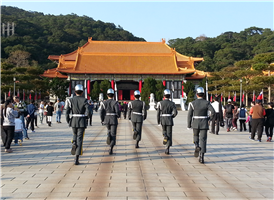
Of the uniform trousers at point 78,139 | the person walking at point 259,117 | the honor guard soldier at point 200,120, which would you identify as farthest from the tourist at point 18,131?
the person walking at point 259,117

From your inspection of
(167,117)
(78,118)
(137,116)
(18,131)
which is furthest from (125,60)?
(78,118)

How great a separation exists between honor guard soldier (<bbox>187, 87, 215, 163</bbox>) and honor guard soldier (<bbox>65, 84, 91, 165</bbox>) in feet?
7.93

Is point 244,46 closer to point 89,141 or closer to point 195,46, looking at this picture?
point 195,46

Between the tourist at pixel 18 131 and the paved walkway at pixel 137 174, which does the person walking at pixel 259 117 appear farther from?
the tourist at pixel 18 131

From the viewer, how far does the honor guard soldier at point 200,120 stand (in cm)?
685

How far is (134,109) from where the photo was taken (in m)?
8.73

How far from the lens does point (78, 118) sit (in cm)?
664

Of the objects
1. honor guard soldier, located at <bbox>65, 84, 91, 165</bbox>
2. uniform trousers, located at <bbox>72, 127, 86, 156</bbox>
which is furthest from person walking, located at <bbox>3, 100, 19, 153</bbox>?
uniform trousers, located at <bbox>72, 127, 86, 156</bbox>

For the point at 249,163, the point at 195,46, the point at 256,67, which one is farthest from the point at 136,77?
the point at 249,163

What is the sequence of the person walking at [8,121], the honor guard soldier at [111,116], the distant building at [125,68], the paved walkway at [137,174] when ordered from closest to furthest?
the paved walkway at [137,174] → the honor guard soldier at [111,116] → the person walking at [8,121] → the distant building at [125,68]

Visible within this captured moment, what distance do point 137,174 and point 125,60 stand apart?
146ft

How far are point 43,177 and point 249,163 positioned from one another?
4.44 metres

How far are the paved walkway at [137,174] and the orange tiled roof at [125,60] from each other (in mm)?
38684

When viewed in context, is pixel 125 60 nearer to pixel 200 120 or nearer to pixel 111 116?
pixel 111 116
